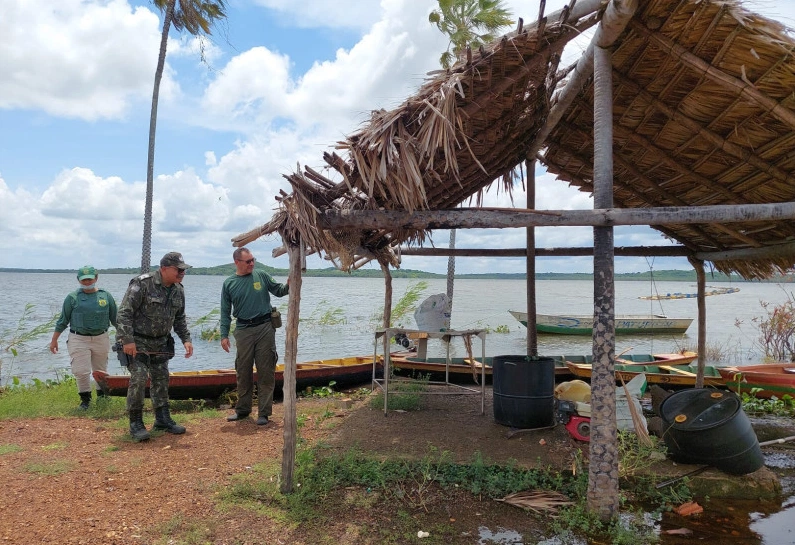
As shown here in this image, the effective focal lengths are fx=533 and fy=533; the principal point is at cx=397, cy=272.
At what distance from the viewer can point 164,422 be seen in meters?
6.20

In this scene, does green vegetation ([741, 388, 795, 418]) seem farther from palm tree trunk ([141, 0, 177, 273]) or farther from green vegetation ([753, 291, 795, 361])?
palm tree trunk ([141, 0, 177, 273])

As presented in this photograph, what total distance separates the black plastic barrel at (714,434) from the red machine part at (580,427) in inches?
27.9

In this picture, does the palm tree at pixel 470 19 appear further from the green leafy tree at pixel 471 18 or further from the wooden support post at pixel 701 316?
the wooden support post at pixel 701 316

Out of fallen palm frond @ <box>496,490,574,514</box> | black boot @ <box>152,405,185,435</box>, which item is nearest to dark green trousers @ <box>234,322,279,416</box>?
black boot @ <box>152,405,185,435</box>

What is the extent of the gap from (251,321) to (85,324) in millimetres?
2431

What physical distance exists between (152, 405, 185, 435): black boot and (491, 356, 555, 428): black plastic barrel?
3.70 metres

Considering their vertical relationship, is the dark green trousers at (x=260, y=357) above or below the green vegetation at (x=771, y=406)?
above

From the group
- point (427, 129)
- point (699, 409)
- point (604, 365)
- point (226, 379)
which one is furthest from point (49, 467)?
point (699, 409)

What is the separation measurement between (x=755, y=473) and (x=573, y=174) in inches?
156

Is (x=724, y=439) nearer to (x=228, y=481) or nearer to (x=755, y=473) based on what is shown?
(x=755, y=473)

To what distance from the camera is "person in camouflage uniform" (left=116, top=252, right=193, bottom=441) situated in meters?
5.76

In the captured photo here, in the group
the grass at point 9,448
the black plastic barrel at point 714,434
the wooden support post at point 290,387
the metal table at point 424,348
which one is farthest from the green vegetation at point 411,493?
the grass at point 9,448

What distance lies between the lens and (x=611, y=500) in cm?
405

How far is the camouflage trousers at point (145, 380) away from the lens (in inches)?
231
